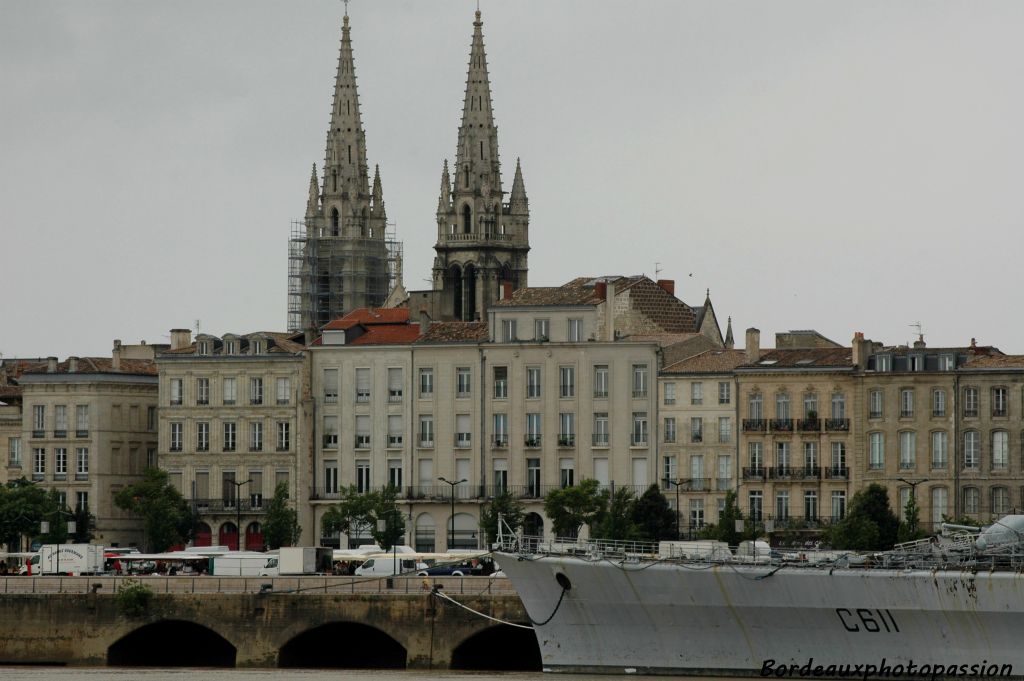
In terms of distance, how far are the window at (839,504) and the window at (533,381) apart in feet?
46.2

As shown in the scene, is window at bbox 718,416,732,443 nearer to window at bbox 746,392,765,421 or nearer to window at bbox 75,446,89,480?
window at bbox 746,392,765,421

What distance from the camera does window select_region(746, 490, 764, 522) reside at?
122 metres

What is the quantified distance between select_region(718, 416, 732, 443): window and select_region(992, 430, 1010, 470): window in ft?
37.0

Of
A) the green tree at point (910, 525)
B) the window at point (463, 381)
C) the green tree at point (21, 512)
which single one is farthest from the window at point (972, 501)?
the green tree at point (21, 512)

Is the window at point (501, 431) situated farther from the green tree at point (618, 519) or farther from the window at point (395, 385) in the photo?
the green tree at point (618, 519)

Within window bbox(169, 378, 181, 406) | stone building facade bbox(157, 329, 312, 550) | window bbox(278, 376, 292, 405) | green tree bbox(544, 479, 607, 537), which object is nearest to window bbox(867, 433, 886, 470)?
green tree bbox(544, 479, 607, 537)

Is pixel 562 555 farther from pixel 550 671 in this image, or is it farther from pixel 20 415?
pixel 20 415

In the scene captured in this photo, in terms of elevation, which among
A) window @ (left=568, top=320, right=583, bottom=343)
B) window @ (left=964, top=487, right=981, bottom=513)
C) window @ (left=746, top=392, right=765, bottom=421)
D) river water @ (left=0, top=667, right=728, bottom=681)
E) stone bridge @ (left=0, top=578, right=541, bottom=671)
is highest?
window @ (left=568, top=320, right=583, bottom=343)

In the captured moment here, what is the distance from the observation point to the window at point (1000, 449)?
119 meters

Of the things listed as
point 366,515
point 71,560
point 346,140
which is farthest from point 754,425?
point 346,140

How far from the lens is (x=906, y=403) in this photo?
395 ft

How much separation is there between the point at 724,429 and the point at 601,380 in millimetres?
6160

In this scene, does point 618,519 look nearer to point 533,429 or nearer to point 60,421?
point 533,429

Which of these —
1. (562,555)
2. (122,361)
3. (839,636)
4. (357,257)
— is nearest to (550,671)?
(562,555)
